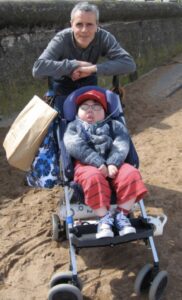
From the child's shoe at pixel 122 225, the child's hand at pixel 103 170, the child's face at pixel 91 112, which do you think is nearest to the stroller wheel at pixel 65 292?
the child's shoe at pixel 122 225

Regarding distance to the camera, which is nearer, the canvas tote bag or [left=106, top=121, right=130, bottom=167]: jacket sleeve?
[left=106, top=121, right=130, bottom=167]: jacket sleeve

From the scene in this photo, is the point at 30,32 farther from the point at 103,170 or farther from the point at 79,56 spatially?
the point at 103,170

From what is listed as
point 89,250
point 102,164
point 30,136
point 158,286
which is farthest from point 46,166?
point 158,286

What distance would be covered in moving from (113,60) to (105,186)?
125 centimetres

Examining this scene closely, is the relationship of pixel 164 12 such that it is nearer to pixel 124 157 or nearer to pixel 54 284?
pixel 124 157

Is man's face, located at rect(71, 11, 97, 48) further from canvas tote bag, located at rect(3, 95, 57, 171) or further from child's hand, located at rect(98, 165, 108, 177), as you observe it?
child's hand, located at rect(98, 165, 108, 177)

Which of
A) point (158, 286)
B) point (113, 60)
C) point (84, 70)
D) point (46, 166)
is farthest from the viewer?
point (113, 60)

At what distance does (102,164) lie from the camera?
3.54 meters

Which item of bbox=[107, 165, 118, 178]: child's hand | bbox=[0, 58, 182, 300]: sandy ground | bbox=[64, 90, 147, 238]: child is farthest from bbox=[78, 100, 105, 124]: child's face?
bbox=[0, 58, 182, 300]: sandy ground

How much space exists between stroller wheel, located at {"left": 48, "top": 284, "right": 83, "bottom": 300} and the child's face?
134 centimetres

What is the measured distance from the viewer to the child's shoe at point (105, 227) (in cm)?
320

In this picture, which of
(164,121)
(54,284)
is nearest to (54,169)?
(54,284)

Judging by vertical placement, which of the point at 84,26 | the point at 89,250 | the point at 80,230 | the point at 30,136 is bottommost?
the point at 89,250

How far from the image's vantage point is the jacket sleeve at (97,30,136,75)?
13.0 ft
